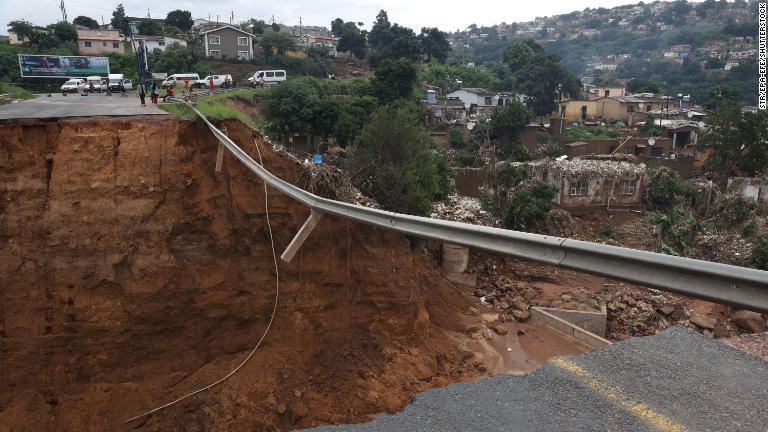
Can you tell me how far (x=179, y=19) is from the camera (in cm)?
6481

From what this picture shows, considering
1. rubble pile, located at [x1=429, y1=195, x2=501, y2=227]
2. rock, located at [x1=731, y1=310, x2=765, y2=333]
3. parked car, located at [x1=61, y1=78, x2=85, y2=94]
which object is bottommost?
rock, located at [x1=731, y1=310, x2=765, y2=333]

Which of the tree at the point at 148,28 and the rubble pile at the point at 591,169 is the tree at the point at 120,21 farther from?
the rubble pile at the point at 591,169

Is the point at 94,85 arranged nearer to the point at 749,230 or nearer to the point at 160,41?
the point at 160,41

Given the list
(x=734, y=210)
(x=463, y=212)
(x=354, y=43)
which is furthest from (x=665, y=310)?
(x=354, y=43)

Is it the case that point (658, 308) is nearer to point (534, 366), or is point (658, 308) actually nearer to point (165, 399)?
point (534, 366)

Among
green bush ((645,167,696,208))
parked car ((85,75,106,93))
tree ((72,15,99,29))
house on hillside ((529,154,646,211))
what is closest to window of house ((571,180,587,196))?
house on hillside ((529,154,646,211))

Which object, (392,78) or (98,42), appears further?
(98,42)

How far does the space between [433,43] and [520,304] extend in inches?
2503

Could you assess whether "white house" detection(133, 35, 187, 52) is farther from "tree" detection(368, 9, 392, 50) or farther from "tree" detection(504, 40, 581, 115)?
"tree" detection(504, 40, 581, 115)

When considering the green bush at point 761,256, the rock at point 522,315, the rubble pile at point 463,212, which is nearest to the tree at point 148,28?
the rubble pile at point 463,212

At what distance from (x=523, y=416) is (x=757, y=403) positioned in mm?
3333

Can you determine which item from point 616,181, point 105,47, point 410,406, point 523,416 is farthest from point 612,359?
point 105,47

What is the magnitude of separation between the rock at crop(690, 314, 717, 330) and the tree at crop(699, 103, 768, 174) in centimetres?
1919

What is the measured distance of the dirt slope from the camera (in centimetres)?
775
